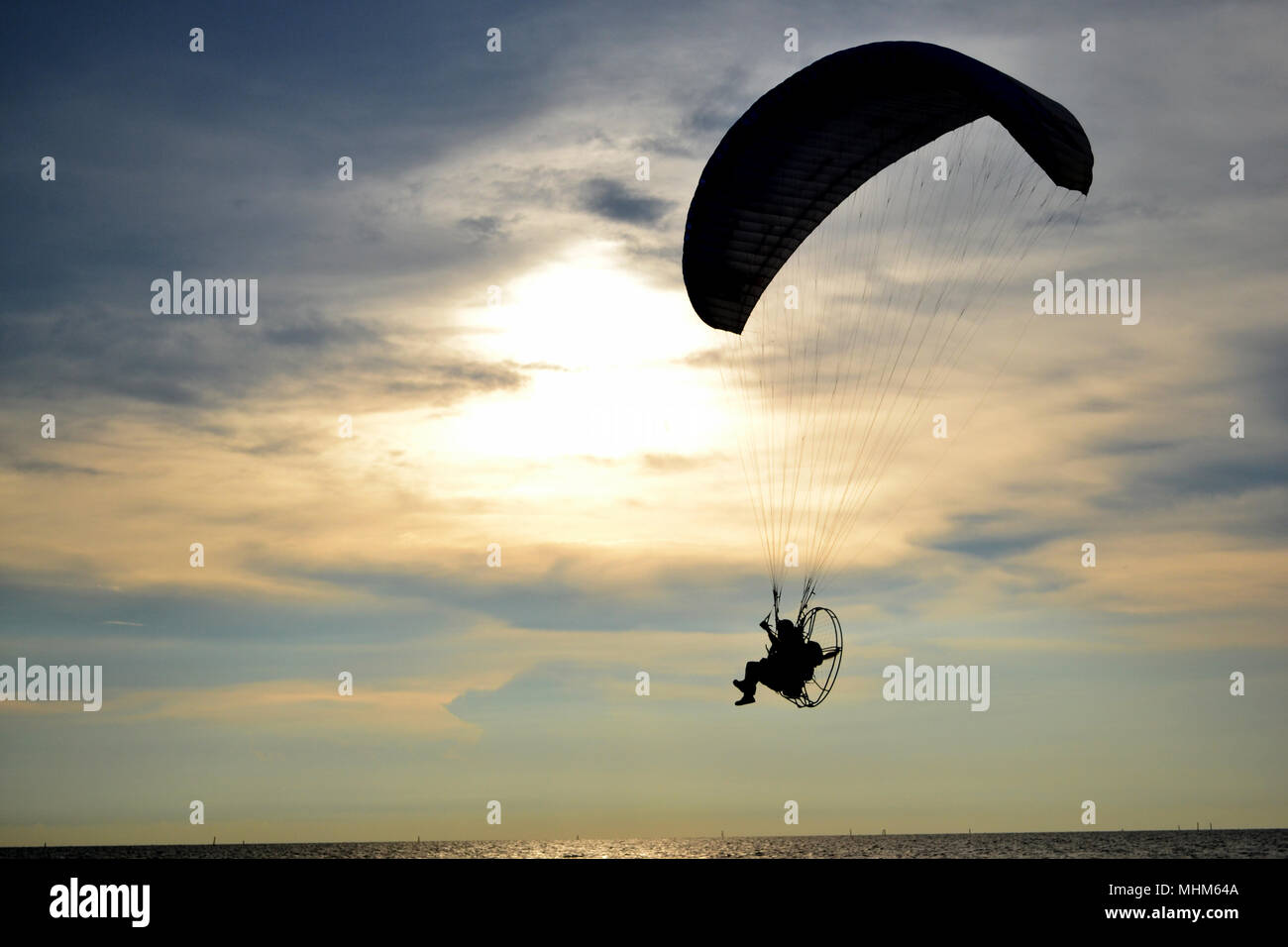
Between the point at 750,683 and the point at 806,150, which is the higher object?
the point at 806,150

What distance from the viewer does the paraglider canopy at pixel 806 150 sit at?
68.7 ft

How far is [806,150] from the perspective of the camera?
76.3 feet

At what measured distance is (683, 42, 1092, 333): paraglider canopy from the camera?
824 inches

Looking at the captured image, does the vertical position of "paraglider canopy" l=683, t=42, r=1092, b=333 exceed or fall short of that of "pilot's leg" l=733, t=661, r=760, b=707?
it exceeds it

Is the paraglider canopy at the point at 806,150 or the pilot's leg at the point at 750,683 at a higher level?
the paraglider canopy at the point at 806,150

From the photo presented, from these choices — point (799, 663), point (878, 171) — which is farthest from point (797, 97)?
point (799, 663)
